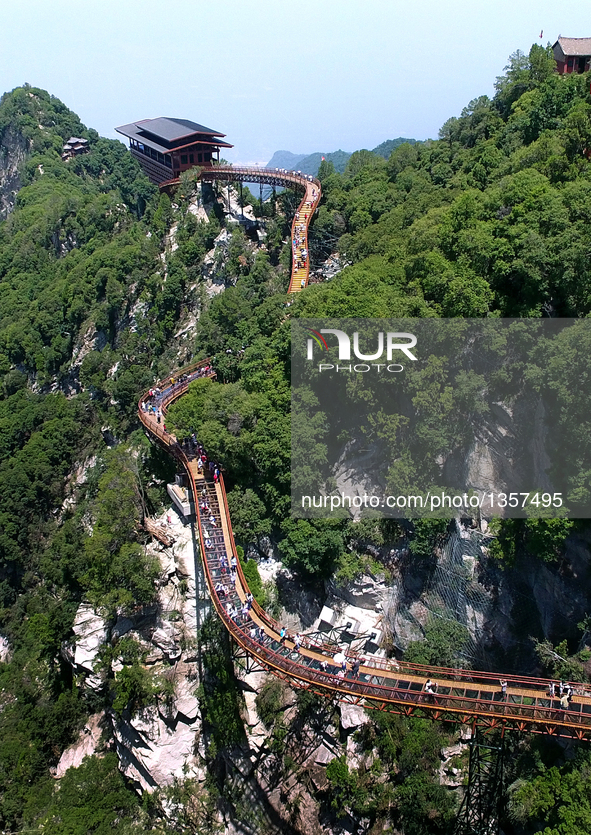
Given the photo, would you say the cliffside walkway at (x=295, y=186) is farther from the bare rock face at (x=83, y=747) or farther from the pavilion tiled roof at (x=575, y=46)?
the bare rock face at (x=83, y=747)

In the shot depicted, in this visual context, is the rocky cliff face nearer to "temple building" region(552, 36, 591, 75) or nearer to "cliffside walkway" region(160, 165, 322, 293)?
"cliffside walkway" region(160, 165, 322, 293)

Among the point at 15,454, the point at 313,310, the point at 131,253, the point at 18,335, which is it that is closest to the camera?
the point at 313,310

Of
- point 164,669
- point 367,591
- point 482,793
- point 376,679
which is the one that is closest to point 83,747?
point 164,669

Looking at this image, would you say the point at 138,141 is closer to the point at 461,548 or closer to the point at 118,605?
the point at 118,605

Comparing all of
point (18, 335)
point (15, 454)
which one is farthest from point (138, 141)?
point (15, 454)

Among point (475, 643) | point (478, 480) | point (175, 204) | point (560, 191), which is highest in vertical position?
point (175, 204)

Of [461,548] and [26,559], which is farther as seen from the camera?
[26,559]
